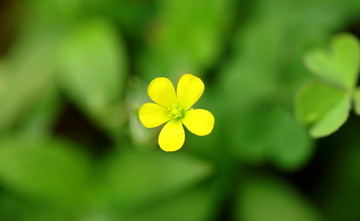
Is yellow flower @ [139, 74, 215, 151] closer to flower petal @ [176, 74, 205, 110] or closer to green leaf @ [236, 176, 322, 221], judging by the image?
flower petal @ [176, 74, 205, 110]

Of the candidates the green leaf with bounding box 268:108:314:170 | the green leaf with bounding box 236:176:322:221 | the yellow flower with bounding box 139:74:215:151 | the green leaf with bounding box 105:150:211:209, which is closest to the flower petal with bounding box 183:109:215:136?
the yellow flower with bounding box 139:74:215:151

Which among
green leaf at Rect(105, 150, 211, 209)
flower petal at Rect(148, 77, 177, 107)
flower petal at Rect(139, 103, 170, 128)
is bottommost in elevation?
flower petal at Rect(139, 103, 170, 128)

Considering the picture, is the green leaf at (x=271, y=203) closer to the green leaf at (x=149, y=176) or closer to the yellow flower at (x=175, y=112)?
the green leaf at (x=149, y=176)

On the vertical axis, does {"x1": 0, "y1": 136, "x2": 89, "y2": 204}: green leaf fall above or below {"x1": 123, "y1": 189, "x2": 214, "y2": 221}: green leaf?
above

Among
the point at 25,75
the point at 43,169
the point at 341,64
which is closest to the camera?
the point at 341,64

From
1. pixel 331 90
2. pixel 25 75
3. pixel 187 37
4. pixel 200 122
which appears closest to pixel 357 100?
pixel 331 90

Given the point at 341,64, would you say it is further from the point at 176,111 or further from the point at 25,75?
the point at 25,75

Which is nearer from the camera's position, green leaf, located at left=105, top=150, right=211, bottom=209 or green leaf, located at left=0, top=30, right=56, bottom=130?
green leaf, located at left=105, top=150, right=211, bottom=209

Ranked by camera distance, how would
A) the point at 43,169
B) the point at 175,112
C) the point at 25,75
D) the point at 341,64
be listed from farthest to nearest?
1. the point at 25,75
2. the point at 43,169
3. the point at 341,64
4. the point at 175,112

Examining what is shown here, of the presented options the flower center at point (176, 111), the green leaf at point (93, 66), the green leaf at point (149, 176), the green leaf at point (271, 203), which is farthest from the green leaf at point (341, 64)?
the green leaf at point (93, 66)
